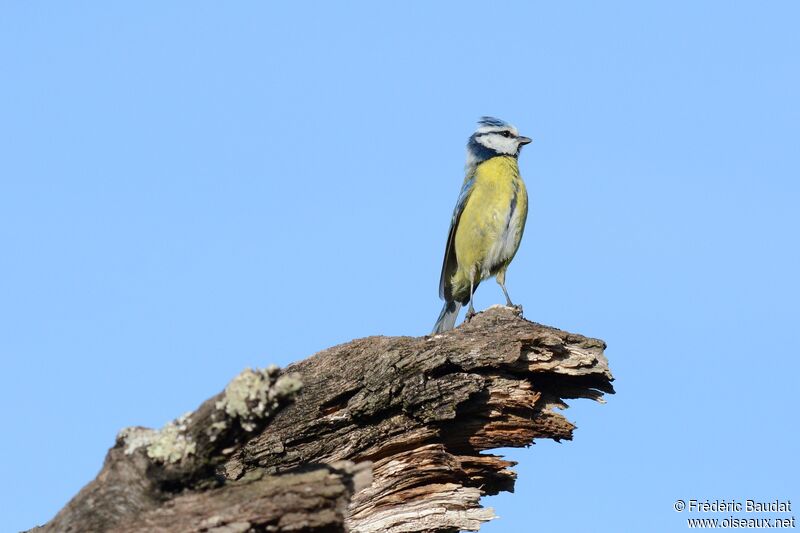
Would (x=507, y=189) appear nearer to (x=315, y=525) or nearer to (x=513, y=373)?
(x=513, y=373)

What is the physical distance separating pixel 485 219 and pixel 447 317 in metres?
1.25

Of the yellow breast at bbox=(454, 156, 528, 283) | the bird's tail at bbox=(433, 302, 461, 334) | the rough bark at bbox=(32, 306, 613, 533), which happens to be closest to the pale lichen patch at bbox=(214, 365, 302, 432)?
the rough bark at bbox=(32, 306, 613, 533)

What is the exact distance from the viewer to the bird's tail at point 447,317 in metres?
10.6

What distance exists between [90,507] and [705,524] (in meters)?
4.67

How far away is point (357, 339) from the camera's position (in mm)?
7359

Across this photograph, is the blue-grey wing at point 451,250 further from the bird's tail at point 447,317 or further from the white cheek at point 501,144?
the white cheek at point 501,144

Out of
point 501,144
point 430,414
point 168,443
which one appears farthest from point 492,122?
point 168,443

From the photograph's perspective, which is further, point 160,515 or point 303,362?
point 303,362

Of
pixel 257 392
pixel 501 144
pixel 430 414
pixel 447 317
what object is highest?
pixel 501 144

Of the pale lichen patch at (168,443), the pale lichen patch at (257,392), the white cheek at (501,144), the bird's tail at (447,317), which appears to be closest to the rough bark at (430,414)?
the pale lichen patch at (168,443)

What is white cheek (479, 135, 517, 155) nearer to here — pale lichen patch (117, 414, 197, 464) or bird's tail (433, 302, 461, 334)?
bird's tail (433, 302, 461, 334)

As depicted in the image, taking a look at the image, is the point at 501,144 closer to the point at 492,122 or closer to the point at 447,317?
the point at 492,122

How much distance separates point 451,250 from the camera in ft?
35.1

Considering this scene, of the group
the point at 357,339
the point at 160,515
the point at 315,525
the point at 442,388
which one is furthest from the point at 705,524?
the point at 160,515
